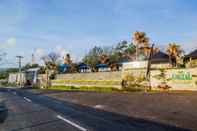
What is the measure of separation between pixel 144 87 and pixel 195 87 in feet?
23.5

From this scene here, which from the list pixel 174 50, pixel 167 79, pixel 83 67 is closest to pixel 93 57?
pixel 83 67

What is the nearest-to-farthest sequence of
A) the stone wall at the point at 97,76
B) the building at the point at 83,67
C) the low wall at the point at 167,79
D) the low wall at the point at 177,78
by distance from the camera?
the low wall at the point at 177,78
the low wall at the point at 167,79
the stone wall at the point at 97,76
the building at the point at 83,67

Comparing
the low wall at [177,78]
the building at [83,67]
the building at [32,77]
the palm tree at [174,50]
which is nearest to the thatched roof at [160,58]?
the palm tree at [174,50]

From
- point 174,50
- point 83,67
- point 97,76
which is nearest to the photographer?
point 97,76

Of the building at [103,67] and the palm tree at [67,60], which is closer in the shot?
the building at [103,67]

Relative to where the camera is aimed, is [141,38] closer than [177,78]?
No

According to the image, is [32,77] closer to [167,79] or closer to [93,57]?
[93,57]

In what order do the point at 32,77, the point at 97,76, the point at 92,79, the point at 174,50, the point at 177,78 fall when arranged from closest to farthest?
1. the point at 177,78
2. the point at 97,76
3. the point at 92,79
4. the point at 174,50
5. the point at 32,77

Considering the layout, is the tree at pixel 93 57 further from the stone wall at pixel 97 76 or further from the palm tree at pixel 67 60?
the stone wall at pixel 97 76

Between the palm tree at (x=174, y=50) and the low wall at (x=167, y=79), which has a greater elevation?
the palm tree at (x=174, y=50)

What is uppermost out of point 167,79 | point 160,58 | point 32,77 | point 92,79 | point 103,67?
point 160,58

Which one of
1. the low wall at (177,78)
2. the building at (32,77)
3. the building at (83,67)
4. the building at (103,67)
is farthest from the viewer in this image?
the building at (83,67)

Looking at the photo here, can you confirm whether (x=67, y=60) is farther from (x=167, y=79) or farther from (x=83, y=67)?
(x=167, y=79)

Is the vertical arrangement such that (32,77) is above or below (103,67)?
below
